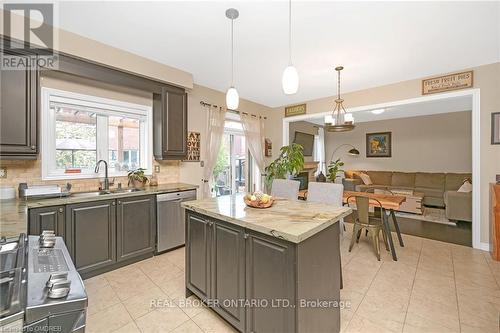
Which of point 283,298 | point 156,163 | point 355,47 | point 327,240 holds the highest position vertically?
point 355,47

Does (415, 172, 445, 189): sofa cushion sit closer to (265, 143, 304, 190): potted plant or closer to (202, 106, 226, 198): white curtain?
(265, 143, 304, 190): potted plant

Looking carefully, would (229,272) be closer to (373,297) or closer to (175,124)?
(373,297)

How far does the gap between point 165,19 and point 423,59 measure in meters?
3.27

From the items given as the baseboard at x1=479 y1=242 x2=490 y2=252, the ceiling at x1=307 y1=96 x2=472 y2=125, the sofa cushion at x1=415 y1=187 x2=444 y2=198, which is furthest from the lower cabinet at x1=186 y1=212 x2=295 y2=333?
the sofa cushion at x1=415 y1=187 x2=444 y2=198

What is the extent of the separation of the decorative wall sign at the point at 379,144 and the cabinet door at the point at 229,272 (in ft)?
24.4

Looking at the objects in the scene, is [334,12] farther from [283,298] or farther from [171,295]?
[171,295]

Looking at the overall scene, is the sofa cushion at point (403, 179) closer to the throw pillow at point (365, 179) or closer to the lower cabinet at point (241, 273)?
the throw pillow at point (365, 179)

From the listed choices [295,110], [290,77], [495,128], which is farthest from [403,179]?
[290,77]

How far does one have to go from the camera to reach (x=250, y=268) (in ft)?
5.11

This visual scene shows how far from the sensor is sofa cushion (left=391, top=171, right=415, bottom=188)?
6652mm

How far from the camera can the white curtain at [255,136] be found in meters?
4.96

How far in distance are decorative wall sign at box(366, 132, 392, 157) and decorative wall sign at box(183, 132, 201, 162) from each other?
6.21 meters

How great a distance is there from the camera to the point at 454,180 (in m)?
5.97

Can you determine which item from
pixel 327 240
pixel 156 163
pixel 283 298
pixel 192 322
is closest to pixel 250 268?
pixel 283 298
